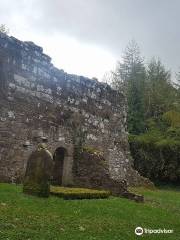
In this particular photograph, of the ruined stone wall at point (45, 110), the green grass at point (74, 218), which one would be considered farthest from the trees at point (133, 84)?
the green grass at point (74, 218)

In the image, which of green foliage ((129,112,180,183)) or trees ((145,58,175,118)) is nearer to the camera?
green foliage ((129,112,180,183))

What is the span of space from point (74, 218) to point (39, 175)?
2537 mm

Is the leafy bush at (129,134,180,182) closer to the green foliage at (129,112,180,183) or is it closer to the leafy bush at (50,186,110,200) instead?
the green foliage at (129,112,180,183)

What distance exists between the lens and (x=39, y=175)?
13.1m

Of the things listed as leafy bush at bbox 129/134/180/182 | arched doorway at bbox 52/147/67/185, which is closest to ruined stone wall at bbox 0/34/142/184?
arched doorway at bbox 52/147/67/185

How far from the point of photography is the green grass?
921 centimetres

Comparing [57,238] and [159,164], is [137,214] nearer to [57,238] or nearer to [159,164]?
[57,238]

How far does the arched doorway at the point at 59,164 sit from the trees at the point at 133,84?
735 inches

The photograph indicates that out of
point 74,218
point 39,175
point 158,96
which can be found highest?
point 158,96

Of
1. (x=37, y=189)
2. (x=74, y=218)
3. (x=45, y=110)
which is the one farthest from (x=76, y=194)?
(x=45, y=110)

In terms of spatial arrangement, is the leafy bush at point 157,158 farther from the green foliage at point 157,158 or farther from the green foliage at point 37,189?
the green foliage at point 37,189

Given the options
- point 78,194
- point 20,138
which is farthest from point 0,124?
point 78,194

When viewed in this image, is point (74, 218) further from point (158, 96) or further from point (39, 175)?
point (158, 96)

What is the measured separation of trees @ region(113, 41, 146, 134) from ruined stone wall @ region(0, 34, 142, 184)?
1444cm
